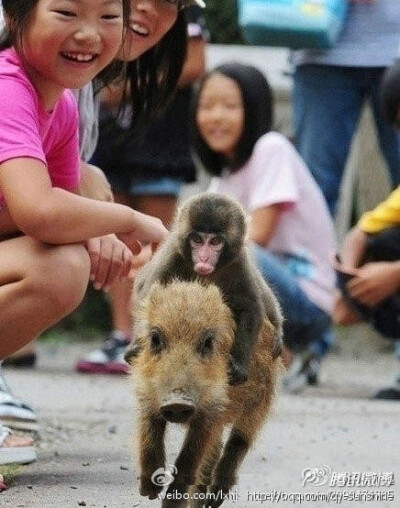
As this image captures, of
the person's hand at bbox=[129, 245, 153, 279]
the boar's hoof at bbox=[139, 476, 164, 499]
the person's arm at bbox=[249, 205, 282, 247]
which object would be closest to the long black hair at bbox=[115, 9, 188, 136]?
the person's hand at bbox=[129, 245, 153, 279]

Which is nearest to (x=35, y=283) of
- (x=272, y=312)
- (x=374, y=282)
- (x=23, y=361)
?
(x=272, y=312)

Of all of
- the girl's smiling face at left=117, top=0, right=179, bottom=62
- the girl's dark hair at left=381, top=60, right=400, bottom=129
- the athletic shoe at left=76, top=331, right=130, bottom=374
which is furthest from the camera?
the athletic shoe at left=76, top=331, right=130, bottom=374

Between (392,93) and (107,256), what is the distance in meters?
2.63

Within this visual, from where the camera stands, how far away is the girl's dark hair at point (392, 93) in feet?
20.6

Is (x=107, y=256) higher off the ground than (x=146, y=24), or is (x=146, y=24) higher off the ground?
(x=146, y=24)

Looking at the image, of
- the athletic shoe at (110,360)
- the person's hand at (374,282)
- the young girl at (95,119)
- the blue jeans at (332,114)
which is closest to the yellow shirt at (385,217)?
the person's hand at (374,282)

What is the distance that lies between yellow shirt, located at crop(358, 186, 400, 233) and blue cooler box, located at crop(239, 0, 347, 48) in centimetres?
85

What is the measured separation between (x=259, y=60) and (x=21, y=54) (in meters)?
5.76

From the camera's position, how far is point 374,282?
6223mm

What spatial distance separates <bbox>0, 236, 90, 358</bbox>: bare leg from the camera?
12.6 feet

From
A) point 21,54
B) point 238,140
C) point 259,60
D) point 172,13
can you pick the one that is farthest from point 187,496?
point 259,60

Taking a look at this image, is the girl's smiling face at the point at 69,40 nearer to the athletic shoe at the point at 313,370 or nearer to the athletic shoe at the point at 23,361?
the athletic shoe at the point at 313,370

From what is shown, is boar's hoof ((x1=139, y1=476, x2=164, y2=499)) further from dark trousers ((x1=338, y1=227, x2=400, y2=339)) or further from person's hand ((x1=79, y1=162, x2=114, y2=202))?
dark trousers ((x1=338, y1=227, x2=400, y2=339))

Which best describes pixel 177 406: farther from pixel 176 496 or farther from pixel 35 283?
pixel 35 283
